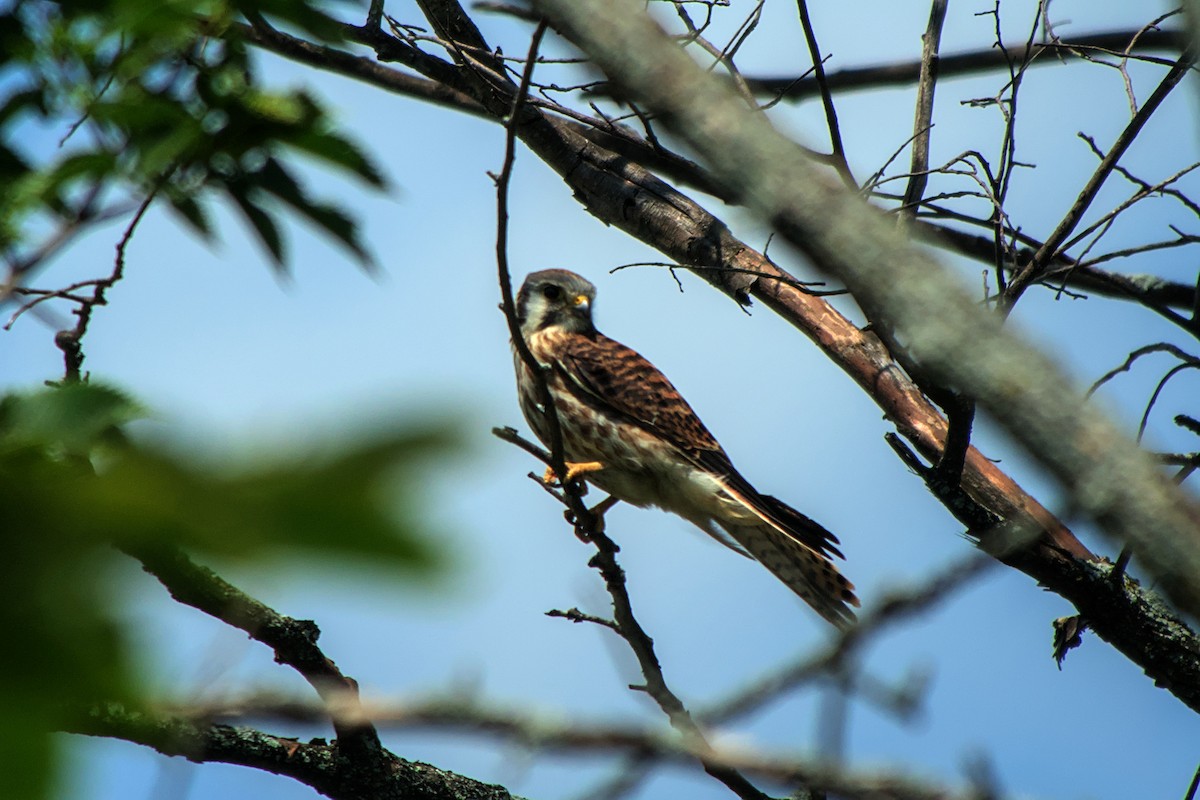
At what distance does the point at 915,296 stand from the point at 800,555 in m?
3.51

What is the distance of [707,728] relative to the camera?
52.7 inches

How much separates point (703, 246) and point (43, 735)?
3.30 metres

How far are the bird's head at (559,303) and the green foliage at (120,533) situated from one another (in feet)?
17.9

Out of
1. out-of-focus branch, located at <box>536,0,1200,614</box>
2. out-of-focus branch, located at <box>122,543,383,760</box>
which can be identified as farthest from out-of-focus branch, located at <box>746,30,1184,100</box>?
out-of-focus branch, located at <box>536,0,1200,614</box>

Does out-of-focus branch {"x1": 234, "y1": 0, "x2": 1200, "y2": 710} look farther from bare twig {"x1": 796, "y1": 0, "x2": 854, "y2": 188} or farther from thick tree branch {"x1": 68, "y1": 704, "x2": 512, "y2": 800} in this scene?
thick tree branch {"x1": 68, "y1": 704, "x2": 512, "y2": 800}

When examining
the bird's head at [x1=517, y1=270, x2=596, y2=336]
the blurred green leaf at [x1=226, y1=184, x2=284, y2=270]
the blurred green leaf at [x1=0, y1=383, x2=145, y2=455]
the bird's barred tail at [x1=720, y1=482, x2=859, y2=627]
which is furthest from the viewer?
the bird's head at [x1=517, y1=270, x2=596, y2=336]

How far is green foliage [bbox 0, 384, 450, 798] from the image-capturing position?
0.44 m

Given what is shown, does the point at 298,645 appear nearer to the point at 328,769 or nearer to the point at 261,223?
the point at 328,769

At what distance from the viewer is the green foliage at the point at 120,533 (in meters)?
0.44

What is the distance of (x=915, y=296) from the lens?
1.23 m

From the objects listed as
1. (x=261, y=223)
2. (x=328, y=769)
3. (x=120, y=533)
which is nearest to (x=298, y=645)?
(x=328, y=769)

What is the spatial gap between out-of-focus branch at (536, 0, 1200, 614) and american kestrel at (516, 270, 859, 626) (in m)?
2.97

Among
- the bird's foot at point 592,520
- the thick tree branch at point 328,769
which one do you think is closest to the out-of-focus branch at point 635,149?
the bird's foot at point 592,520

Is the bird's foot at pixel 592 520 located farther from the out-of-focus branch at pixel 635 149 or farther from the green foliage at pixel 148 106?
the green foliage at pixel 148 106
